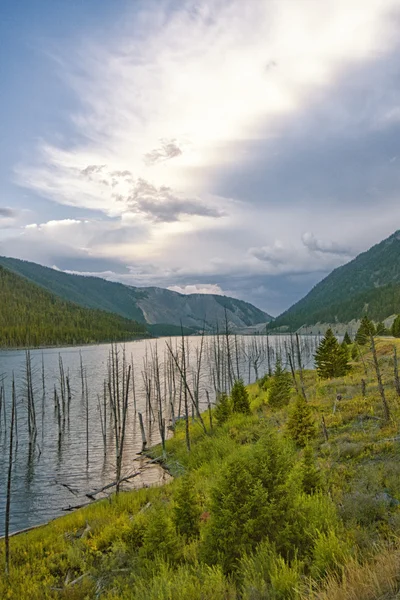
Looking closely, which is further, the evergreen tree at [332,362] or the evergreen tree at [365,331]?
the evergreen tree at [365,331]

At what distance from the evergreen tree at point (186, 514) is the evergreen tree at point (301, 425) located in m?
9.73

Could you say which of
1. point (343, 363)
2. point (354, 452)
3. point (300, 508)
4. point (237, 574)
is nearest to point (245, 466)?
point (300, 508)

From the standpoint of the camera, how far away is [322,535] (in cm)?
775

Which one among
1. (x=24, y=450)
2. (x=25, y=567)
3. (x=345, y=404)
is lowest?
(x=24, y=450)

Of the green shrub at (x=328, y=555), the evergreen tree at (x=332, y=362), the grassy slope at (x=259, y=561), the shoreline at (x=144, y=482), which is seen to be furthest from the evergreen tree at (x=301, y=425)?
the evergreen tree at (x=332, y=362)

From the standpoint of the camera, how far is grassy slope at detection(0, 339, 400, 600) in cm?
670

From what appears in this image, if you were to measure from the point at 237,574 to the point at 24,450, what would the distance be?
33539 millimetres

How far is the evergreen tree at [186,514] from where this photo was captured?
1177 cm

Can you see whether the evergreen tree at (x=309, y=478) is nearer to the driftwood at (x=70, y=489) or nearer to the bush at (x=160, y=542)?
the bush at (x=160, y=542)

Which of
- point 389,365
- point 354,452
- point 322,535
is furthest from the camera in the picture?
point 389,365

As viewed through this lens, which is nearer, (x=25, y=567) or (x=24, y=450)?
(x=25, y=567)

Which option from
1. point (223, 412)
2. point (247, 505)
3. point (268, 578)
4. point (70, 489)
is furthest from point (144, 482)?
point (268, 578)

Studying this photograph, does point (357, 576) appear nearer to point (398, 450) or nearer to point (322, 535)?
point (322, 535)

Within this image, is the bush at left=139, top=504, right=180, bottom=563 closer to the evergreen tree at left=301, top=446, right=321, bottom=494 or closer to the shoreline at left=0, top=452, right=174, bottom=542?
the evergreen tree at left=301, top=446, right=321, bottom=494
